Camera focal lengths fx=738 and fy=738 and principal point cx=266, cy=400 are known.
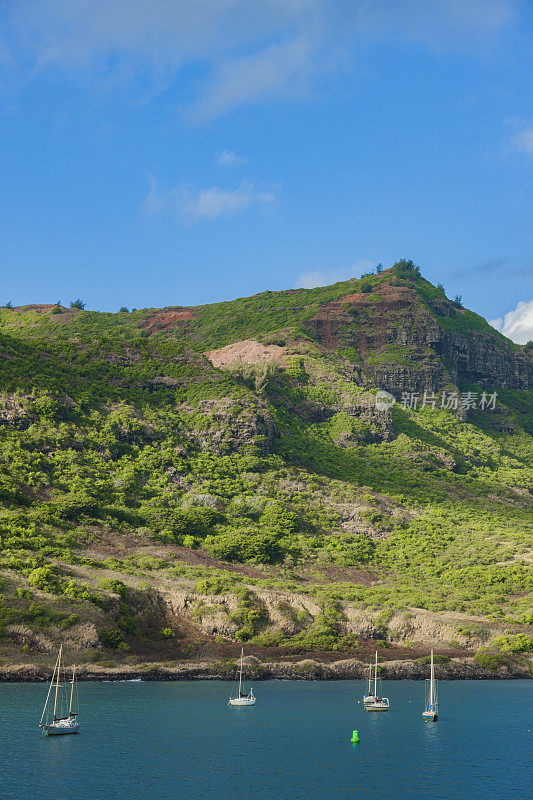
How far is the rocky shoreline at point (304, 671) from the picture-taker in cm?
6744

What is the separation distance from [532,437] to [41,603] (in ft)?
450

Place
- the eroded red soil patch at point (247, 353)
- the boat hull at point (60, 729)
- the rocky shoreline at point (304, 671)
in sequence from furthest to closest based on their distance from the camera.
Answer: the eroded red soil patch at point (247, 353), the rocky shoreline at point (304, 671), the boat hull at point (60, 729)

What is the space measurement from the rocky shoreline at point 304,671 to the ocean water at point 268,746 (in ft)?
3.45

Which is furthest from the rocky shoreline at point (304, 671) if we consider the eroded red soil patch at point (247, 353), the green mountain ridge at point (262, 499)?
the eroded red soil patch at point (247, 353)

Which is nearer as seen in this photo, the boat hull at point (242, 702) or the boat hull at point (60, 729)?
the boat hull at point (60, 729)

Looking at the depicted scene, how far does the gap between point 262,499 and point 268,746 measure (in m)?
58.2

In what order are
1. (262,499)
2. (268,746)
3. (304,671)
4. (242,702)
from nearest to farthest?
1. (268,746)
2. (242,702)
3. (304,671)
4. (262,499)

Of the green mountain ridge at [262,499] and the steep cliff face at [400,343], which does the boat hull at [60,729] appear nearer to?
the green mountain ridge at [262,499]

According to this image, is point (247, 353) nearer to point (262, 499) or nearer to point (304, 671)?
point (262, 499)

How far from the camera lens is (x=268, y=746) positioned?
173ft
